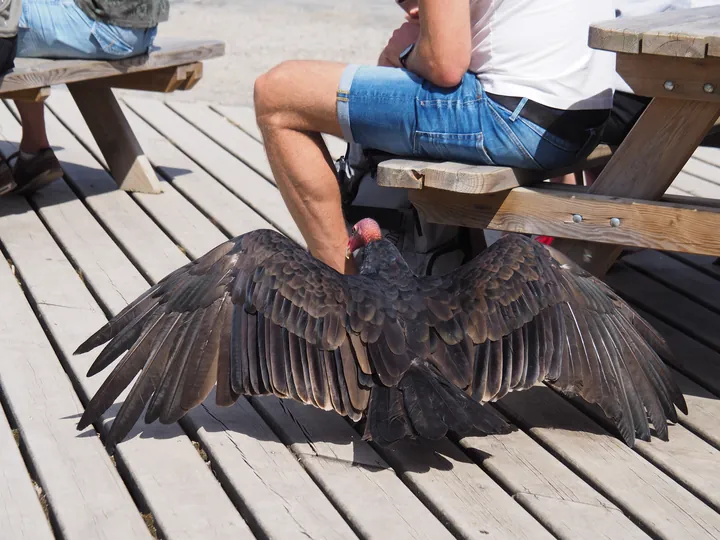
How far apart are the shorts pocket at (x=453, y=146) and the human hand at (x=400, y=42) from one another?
17.9 inches

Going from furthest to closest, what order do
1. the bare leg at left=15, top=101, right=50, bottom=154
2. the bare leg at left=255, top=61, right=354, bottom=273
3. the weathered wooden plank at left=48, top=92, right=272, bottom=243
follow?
the bare leg at left=15, top=101, right=50, bottom=154 → the weathered wooden plank at left=48, top=92, right=272, bottom=243 → the bare leg at left=255, top=61, right=354, bottom=273

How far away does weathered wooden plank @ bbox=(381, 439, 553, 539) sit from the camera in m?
2.99

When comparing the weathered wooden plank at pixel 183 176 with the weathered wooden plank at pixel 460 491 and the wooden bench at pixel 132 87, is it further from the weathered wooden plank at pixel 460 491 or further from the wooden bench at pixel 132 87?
the weathered wooden plank at pixel 460 491

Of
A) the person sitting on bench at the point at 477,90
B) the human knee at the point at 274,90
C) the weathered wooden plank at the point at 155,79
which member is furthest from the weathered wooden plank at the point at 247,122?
the person sitting on bench at the point at 477,90

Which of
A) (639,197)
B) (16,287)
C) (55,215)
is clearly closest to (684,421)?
(639,197)

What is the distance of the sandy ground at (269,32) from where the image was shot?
848cm

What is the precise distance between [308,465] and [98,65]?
2930 mm

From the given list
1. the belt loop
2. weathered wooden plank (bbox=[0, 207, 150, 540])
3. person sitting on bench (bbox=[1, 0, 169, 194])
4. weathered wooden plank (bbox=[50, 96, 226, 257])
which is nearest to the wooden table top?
the belt loop

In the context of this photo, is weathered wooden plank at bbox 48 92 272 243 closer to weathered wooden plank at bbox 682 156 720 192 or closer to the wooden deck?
the wooden deck

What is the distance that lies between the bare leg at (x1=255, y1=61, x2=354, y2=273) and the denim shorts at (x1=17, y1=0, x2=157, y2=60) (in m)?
1.64

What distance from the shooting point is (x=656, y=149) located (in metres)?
3.61

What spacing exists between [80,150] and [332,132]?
10.0 ft

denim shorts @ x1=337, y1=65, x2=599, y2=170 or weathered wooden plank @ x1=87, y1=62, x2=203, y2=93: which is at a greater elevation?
denim shorts @ x1=337, y1=65, x2=599, y2=170

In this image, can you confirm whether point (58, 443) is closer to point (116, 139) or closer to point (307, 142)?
point (307, 142)
